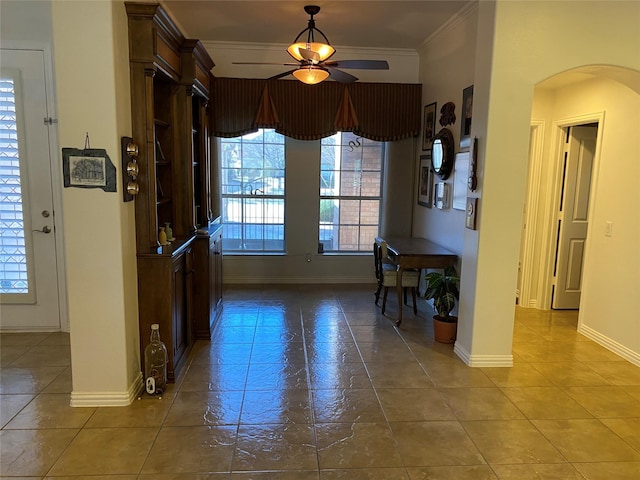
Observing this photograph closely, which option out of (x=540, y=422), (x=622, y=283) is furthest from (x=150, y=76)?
(x=622, y=283)

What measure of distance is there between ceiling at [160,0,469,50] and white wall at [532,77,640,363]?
5.16 feet

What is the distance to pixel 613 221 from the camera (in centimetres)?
406

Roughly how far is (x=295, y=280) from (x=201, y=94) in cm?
278

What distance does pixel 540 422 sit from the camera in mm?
2859

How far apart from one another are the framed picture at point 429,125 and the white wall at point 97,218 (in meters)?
3.50

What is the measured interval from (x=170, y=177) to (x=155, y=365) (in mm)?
1673

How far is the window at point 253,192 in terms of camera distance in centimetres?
604

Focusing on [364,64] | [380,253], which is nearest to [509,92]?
[364,64]

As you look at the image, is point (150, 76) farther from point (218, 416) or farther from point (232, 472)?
point (232, 472)

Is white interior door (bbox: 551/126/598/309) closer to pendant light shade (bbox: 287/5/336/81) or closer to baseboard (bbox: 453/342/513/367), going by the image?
baseboard (bbox: 453/342/513/367)

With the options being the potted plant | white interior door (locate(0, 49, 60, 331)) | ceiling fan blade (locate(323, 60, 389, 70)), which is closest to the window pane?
white interior door (locate(0, 49, 60, 331))

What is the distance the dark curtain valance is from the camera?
18.2 ft

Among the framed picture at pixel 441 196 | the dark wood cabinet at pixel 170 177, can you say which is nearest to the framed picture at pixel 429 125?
the framed picture at pixel 441 196

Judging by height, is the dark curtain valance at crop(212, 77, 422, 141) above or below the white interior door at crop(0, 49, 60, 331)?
above
